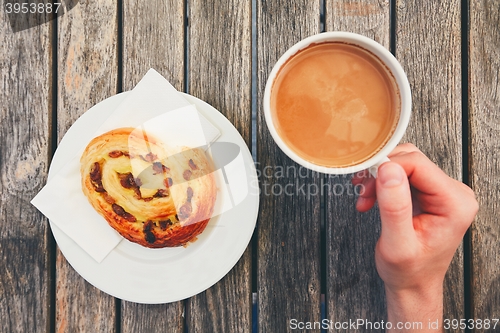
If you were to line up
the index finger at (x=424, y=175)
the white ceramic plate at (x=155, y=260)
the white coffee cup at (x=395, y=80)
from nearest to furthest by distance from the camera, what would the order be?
the white coffee cup at (x=395, y=80) → the index finger at (x=424, y=175) → the white ceramic plate at (x=155, y=260)

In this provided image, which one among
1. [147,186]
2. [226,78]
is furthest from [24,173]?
[226,78]

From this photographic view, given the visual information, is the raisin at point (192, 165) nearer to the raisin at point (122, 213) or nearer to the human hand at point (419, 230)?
the raisin at point (122, 213)

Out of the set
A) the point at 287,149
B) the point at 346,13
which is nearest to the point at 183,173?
the point at 287,149

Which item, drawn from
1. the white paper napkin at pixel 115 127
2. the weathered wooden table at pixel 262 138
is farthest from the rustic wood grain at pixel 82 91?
the white paper napkin at pixel 115 127

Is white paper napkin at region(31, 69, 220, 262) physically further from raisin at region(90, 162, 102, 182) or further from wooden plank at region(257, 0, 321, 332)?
wooden plank at region(257, 0, 321, 332)

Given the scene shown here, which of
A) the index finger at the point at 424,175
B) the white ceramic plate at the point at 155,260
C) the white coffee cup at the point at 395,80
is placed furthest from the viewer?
the white ceramic plate at the point at 155,260

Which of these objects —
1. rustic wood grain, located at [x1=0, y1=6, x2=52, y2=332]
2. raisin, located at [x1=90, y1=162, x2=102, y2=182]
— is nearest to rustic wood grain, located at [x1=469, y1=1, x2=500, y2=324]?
raisin, located at [x1=90, y1=162, x2=102, y2=182]

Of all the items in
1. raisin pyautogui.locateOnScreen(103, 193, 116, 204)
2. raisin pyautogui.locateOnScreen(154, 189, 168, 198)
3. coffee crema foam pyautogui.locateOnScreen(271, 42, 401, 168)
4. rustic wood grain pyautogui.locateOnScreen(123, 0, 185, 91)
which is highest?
rustic wood grain pyautogui.locateOnScreen(123, 0, 185, 91)
